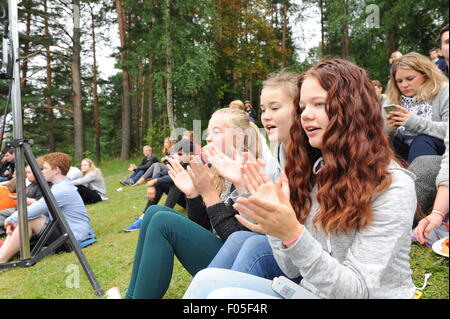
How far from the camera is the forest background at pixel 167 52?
12.2 metres

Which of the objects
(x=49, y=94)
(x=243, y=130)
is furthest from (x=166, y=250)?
(x=49, y=94)

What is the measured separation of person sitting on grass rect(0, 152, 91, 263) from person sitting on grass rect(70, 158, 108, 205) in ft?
9.05

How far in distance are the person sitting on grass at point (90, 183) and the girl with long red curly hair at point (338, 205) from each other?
591 centimetres

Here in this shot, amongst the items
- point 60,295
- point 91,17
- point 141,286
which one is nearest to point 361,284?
point 141,286

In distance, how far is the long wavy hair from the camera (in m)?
1.05

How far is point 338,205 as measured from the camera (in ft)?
3.58

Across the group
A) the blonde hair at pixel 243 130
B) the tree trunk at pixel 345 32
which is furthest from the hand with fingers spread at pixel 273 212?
the tree trunk at pixel 345 32

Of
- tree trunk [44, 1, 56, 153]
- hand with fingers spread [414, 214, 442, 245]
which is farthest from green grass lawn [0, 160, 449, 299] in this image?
tree trunk [44, 1, 56, 153]

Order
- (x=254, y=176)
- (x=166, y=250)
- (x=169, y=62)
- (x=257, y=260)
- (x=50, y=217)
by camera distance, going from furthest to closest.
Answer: (x=169, y=62)
(x=50, y=217)
(x=166, y=250)
(x=257, y=260)
(x=254, y=176)

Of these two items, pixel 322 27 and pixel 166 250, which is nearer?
pixel 166 250

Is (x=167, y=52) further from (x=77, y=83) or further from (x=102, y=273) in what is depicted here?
(x=102, y=273)

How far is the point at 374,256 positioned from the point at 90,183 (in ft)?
22.1

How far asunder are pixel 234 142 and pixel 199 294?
1128 mm

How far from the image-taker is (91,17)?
51.3 ft
